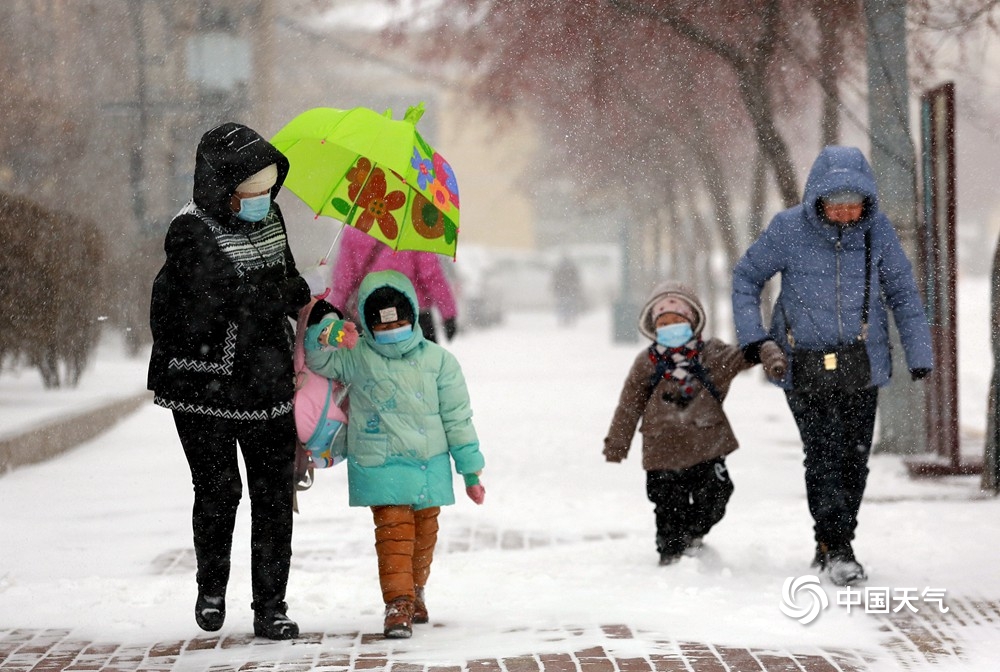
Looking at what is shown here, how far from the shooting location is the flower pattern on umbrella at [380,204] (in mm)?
5645

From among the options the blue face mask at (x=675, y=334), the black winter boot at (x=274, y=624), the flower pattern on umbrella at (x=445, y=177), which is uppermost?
the flower pattern on umbrella at (x=445, y=177)

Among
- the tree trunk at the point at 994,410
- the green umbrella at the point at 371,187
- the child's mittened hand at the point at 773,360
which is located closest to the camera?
the green umbrella at the point at 371,187

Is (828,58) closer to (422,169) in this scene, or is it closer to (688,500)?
(688,500)

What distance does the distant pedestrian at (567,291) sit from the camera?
39.2 meters

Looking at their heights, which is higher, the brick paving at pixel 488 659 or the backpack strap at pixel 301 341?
the backpack strap at pixel 301 341

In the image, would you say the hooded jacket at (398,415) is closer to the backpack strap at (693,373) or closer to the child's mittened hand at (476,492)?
the child's mittened hand at (476,492)

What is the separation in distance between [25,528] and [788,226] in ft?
14.5

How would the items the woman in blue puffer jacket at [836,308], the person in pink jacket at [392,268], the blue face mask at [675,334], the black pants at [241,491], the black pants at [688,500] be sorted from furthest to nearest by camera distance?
the person in pink jacket at [392,268]
the black pants at [688,500]
the blue face mask at [675,334]
the woman in blue puffer jacket at [836,308]
the black pants at [241,491]

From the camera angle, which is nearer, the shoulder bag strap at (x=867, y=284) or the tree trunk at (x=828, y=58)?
the shoulder bag strap at (x=867, y=284)

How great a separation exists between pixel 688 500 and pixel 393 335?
6.33ft

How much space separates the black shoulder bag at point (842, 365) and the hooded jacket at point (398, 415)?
60.7 inches

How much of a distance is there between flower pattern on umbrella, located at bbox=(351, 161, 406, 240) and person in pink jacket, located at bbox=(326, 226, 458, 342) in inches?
40.0

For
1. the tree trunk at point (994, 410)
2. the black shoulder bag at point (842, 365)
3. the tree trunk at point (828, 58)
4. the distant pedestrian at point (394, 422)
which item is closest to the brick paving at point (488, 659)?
the distant pedestrian at point (394, 422)

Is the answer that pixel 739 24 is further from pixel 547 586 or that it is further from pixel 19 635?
pixel 19 635
